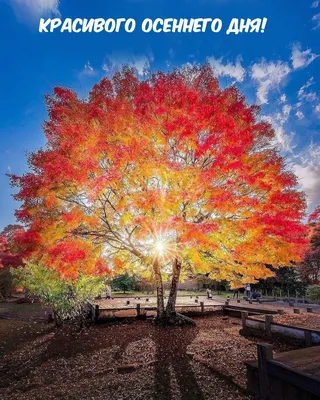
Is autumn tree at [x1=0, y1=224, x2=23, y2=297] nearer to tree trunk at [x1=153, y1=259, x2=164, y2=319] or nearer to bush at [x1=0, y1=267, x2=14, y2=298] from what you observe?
bush at [x1=0, y1=267, x2=14, y2=298]

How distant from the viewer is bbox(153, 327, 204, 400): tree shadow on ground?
274 inches

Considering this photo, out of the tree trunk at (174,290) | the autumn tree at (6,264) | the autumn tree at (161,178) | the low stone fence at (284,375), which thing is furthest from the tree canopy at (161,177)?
the autumn tree at (6,264)

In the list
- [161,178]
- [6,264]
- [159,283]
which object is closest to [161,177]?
[161,178]

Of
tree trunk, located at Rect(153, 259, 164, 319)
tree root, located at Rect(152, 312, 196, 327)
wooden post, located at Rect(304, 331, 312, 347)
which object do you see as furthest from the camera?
tree trunk, located at Rect(153, 259, 164, 319)

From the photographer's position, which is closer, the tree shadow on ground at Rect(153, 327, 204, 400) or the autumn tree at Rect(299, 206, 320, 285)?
the tree shadow on ground at Rect(153, 327, 204, 400)

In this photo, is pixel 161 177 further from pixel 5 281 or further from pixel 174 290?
pixel 5 281

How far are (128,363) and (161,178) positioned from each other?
7545 millimetres

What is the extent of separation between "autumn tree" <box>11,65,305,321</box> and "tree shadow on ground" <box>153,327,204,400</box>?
3926 millimetres

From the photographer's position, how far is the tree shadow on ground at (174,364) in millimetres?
6965

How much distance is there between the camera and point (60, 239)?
13102 mm

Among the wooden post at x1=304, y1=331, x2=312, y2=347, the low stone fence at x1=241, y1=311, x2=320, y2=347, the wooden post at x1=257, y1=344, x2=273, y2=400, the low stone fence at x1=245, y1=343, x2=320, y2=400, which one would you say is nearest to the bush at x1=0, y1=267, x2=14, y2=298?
the low stone fence at x1=241, y1=311, x2=320, y2=347

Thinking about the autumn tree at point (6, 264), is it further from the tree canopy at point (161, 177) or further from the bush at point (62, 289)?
the tree canopy at point (161, 177)

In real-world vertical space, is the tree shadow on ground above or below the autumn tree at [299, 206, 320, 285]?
below

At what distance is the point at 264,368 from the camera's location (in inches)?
243
